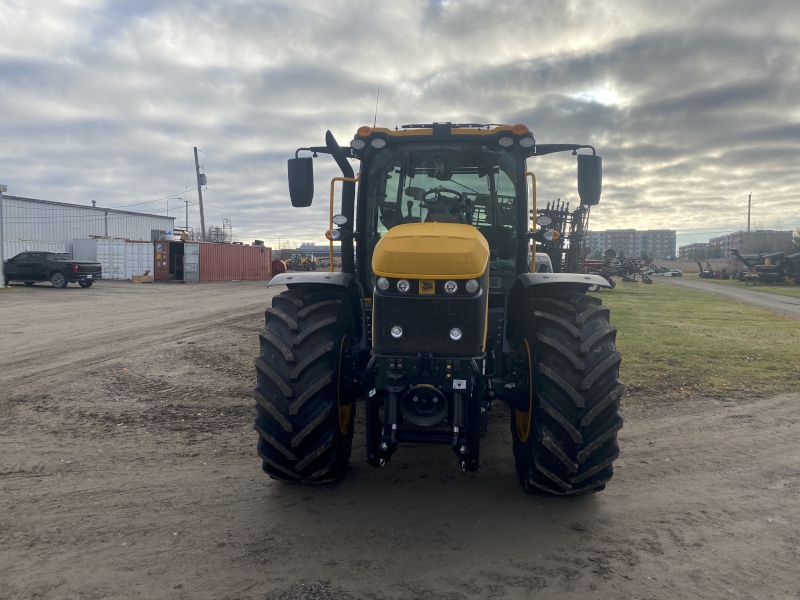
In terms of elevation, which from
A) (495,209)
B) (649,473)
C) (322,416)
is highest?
(495,209)

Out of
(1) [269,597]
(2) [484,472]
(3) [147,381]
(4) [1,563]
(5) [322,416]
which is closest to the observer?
(1) [269,597]

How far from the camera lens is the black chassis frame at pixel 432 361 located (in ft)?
12.8

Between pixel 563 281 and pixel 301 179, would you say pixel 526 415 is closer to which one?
pixel 563 281

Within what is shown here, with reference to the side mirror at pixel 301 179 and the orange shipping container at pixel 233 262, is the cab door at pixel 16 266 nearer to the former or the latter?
the orange shipping container at pixel 233 262

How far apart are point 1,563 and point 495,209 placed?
4.20 m

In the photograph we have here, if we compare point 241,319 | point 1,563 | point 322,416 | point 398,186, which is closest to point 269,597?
point 322,416

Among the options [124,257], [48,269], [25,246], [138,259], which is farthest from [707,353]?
[25,246]

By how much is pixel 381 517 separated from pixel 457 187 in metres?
2.75

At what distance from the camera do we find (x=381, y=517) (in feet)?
13.1

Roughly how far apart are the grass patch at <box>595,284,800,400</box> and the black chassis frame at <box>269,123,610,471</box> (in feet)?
12.7

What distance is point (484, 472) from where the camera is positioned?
4875 millimetres

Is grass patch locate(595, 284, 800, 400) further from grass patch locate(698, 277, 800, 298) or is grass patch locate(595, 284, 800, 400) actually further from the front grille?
grass patch locate(698, 277, 800, 298)

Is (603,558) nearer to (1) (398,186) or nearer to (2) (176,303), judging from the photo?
(1) (398,186)

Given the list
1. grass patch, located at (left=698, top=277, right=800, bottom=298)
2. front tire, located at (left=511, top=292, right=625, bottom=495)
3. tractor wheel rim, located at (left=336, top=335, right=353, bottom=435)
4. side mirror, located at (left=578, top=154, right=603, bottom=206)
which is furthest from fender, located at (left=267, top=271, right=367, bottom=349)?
grass patch, located at (left=698, top=277, right=800, bottom=298)
